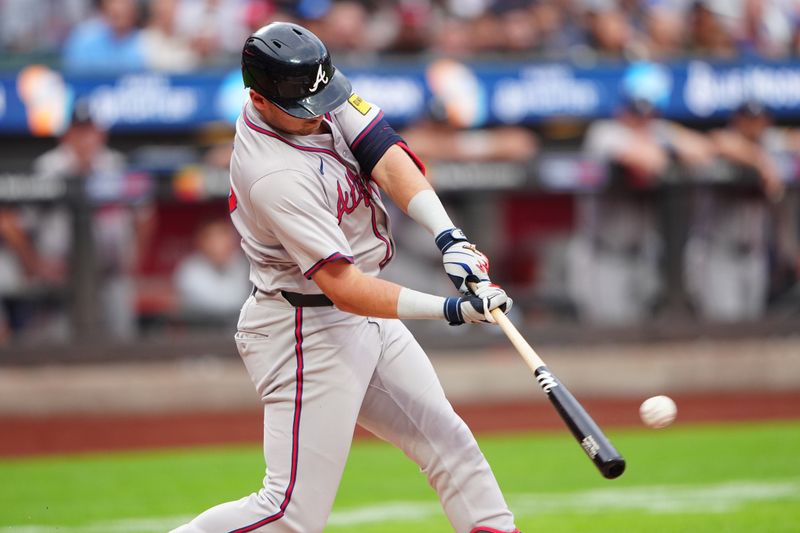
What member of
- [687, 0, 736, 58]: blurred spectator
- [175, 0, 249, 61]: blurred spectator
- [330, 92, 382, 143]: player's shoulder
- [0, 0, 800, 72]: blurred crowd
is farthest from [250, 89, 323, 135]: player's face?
[687, 0, 736, 58]: blurred spectator

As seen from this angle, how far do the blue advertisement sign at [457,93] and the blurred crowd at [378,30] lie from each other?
8.2 inches

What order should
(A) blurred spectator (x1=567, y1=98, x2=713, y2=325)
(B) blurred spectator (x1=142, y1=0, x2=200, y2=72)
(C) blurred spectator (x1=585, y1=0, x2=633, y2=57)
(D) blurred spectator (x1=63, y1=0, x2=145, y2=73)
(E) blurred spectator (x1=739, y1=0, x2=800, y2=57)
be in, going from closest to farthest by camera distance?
(A) blurred spectator (x1=567, y1=98, x2=713, y2=325) < (D) blurred spectator (x1=63, y1=0, x2=145, y2=73) < (B) blurred spectator (x1=142, y1=0, x2=200, y2=72) < (C) blurred spectator (x1=585, y1=0, x2=633, y2=57) < (E) blurred spectator (x1=739, y1=0, x2=800, y2=57)

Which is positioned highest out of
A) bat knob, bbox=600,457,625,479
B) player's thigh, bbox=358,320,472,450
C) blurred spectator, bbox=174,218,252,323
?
bat knob, bbox=600,457,625,479

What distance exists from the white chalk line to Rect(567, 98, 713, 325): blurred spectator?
10.2 ft

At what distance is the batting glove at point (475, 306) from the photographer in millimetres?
3320

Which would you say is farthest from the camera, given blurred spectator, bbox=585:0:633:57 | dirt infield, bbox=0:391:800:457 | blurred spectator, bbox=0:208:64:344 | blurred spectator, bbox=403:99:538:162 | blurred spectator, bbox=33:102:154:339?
blurred spectator, bbox=585:0:633:57

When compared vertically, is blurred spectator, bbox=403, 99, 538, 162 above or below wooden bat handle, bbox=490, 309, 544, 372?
below

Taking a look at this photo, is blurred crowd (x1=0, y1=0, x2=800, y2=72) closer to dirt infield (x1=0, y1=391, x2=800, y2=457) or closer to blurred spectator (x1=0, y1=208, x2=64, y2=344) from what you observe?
blurred spectator (x1=0, y1=208, x2=64, y2=344)

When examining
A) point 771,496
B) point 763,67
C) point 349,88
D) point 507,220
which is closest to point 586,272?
point 507,220

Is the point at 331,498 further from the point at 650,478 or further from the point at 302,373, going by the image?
the point at 650,478

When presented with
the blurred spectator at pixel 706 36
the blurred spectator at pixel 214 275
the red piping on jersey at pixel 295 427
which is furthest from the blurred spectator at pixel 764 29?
the red piping on jersey at pixel 295 427

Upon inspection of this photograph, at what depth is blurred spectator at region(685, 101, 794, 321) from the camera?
29.6 feet

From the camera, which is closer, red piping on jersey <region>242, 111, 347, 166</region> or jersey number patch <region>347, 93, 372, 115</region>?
red piping on jersey <region>242, 111, 347, 166</region>

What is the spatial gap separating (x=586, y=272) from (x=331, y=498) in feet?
18.3
